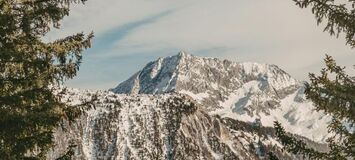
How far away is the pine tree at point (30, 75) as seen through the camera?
17.5 m

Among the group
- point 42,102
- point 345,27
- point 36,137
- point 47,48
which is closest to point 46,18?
point 47,48

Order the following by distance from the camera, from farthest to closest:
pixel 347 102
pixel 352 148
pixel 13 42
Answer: pixel 13 42 → pixel 352 148 → pixel 347 102

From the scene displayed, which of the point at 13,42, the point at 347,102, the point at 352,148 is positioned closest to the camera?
the point at 347,102

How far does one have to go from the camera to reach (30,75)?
59.7ft

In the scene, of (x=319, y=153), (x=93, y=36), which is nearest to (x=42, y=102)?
(x=93, y=36)

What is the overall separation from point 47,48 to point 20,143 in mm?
3080

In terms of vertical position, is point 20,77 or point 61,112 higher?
point 20,77

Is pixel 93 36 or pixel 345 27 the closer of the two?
pixel 345 27

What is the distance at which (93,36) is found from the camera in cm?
1908

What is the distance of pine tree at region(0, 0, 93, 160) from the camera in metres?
17.5

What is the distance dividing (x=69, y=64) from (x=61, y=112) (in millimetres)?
1654

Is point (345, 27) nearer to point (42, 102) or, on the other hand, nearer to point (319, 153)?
point (319, 153)

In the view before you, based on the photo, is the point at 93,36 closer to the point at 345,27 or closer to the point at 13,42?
the point at 13,42

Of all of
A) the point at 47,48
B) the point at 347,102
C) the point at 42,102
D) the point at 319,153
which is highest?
the point at 47,48
